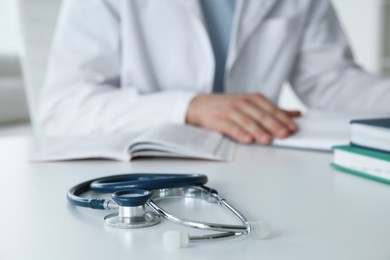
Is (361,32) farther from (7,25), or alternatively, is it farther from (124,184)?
(124,184)

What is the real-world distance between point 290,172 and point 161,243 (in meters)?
0.28

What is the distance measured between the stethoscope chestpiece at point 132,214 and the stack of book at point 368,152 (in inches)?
9.8

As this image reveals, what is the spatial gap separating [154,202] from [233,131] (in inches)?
17.0

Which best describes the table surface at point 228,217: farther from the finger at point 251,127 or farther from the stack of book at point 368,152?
the finger at point 251,127

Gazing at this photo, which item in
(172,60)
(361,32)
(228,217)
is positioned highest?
(361,32)

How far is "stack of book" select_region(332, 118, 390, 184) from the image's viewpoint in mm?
520

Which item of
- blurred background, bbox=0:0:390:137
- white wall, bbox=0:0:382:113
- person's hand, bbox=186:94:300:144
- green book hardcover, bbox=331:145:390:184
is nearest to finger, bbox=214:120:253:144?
person's hand, bbox=186:94:300:144

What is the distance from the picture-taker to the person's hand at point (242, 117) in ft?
2.67

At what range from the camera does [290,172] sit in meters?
0.59

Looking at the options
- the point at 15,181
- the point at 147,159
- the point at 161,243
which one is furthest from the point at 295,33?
the point at 161,243

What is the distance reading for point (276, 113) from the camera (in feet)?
2.82

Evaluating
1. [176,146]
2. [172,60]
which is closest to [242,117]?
[176,146]

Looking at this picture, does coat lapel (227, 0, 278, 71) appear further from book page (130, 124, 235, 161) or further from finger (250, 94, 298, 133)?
book page (130, 124, 235, 161)

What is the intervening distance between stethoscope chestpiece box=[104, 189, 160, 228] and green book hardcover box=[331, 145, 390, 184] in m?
0.25
